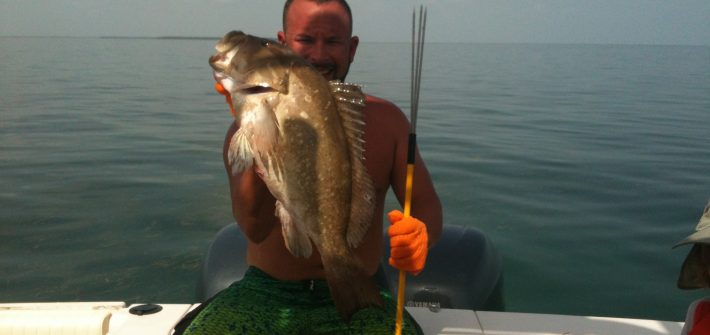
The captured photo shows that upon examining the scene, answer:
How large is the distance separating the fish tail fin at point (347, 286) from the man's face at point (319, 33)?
3.04 ft

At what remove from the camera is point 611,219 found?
7.84m

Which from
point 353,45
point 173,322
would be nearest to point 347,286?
point 353,45

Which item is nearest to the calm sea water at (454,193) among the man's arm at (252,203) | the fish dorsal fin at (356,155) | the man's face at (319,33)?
the man's arm at (252,203)

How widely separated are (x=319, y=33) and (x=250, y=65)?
2.58 ft

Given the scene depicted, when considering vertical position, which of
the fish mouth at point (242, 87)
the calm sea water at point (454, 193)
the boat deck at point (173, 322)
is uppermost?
the fish mouth at point (242, 87)

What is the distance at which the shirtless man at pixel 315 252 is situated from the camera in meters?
2.56

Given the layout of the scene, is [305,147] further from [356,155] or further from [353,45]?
[353,45]

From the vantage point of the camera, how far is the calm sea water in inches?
243

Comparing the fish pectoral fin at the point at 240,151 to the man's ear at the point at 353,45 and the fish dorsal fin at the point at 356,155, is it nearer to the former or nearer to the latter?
the fish dorsal fin at the point at 356,155

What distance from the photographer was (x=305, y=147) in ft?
6.91

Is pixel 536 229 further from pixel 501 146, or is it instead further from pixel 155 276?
pixel 501 146

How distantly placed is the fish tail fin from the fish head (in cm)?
64

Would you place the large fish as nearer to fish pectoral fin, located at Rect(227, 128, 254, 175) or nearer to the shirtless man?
fish pectoral fin, located at Rect(227, 128, 254, 175)

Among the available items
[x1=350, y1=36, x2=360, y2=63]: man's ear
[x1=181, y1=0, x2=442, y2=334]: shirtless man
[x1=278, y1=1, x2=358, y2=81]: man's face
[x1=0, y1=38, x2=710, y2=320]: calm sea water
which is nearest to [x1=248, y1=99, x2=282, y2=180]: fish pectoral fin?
[x1=181, y1=0, x2=442, y2=334]: shirtless man
